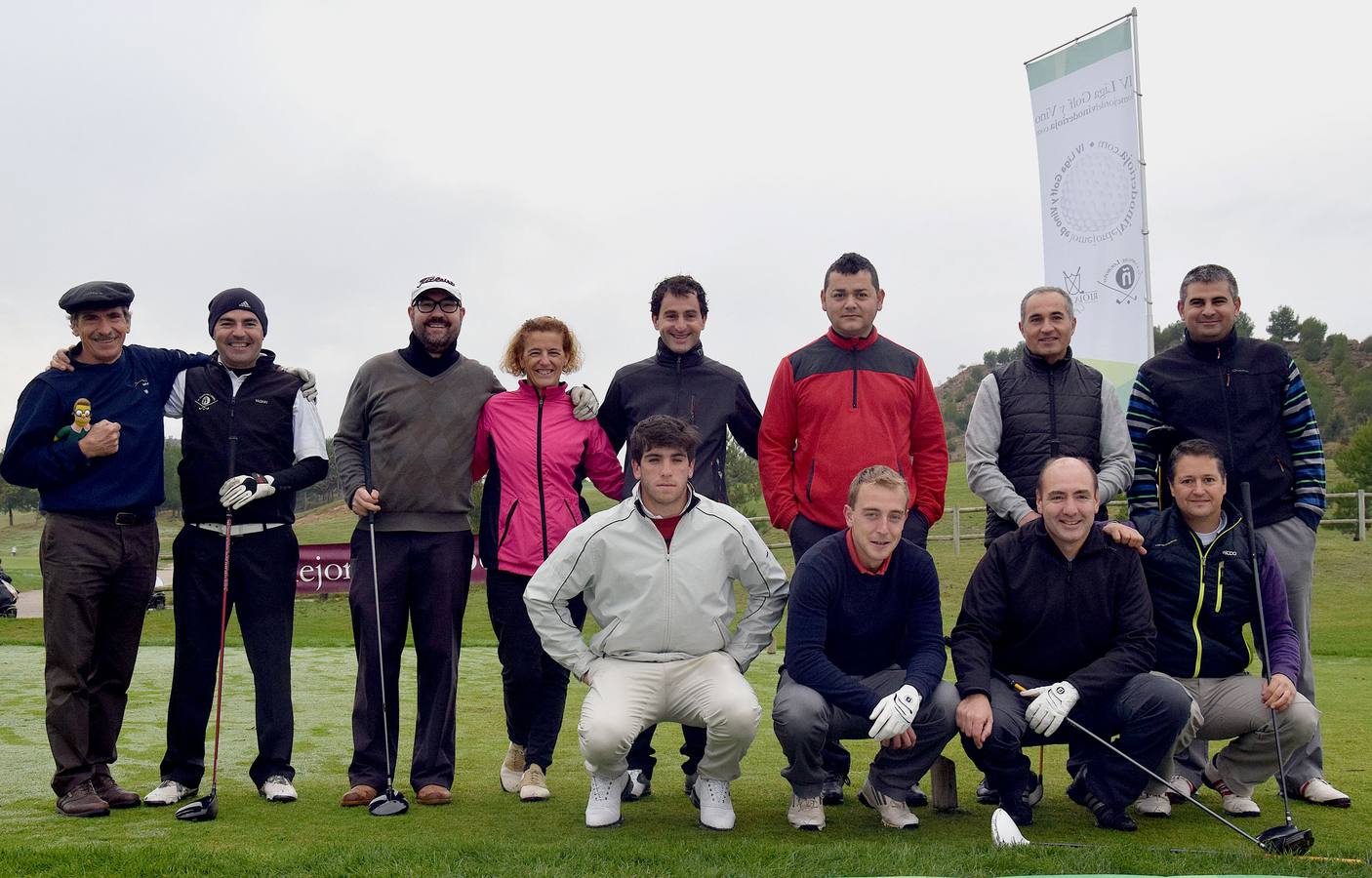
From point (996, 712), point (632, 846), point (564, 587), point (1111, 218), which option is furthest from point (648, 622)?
point (1111, 218)

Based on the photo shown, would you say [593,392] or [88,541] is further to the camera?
[593,392]

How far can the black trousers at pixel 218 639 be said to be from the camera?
4730 mm

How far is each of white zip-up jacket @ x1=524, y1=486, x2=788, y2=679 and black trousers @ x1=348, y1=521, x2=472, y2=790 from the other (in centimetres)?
58

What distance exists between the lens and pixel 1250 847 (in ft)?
12.4

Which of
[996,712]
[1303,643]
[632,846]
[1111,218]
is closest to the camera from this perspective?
[632,846]

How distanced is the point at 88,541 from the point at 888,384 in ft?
10.5

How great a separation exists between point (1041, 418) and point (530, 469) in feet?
6.84

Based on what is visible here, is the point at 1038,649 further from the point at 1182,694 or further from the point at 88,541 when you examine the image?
the point at 88,541

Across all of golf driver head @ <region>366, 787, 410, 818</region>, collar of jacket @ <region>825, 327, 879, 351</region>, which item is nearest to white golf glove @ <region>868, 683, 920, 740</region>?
collar of jacket @ <region>825, 327, 879, 351</region>

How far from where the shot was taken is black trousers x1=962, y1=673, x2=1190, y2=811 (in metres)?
4.07

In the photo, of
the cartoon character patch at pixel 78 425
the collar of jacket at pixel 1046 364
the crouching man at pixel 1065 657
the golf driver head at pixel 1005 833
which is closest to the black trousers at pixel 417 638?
the cartoon character patch at pixel 78 425

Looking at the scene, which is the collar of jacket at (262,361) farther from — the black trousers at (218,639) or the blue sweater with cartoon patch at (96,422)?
the black trousers at (218,639)

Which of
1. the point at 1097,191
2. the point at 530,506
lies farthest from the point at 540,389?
the point at 1097,191

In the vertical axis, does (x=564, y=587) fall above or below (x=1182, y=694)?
above
